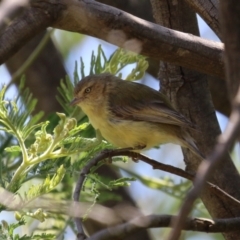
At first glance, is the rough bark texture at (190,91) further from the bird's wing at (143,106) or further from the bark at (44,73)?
the bark at (44,73)

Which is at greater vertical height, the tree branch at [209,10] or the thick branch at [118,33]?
the tree branch at [209,10]

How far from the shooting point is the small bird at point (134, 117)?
415 cm

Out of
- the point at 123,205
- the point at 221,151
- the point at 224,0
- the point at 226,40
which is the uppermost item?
the point at 224,0

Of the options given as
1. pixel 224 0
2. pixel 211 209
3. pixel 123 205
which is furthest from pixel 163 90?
pixel 224 0

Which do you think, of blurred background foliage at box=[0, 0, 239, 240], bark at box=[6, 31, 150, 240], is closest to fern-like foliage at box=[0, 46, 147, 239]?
blurred background foliage at box=[0, 0, 239, 240]

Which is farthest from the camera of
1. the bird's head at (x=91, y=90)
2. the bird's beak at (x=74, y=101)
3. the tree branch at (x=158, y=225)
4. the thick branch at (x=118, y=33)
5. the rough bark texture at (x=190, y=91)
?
the bird's head at (x=91, y=90)

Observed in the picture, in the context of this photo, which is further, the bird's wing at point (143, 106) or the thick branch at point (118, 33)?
the bird's wing at point (143, 106)

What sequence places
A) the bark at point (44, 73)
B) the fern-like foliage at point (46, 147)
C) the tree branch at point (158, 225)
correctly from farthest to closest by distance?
the bark at point (44, 73), the fern-like foliage at point (46, 147), the tree branch at point (158, 225)

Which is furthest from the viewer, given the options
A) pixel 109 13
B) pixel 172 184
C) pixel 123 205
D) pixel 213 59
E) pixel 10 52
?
pixel 123 205

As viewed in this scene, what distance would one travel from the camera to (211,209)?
13.2 ft

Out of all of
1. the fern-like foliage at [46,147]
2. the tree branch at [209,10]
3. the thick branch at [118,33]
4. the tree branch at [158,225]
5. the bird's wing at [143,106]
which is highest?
the tree branch at [209,10]

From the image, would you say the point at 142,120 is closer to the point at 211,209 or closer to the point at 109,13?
the point at 211,209

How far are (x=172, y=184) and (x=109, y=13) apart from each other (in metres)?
2.45

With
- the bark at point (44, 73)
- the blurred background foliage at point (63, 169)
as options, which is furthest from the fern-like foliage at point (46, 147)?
the bark at point (44, 73)
